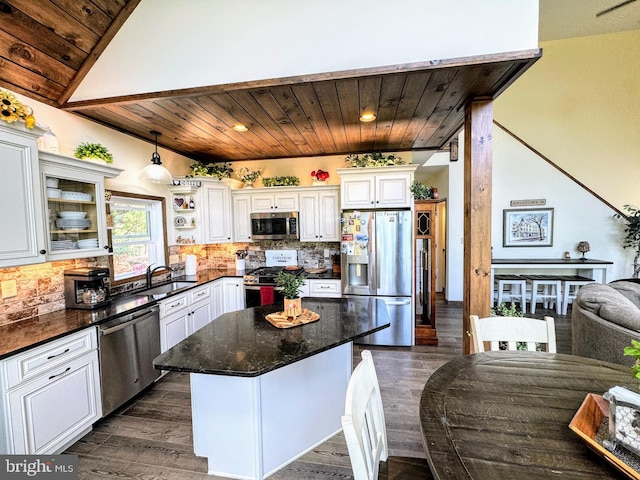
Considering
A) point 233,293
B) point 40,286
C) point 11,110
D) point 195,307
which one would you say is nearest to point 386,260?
point 233,293

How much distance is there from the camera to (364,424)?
3.39 feet

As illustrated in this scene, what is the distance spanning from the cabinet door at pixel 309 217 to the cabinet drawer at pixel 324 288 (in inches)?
25.9

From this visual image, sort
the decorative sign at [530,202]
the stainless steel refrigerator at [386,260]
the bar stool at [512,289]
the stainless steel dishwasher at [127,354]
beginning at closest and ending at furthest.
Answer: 1. the stainless steel dishwasher at [127,354]
2. the stainless steel refrigerator at [386,260]
3. the bar stool at [512,289]
4. the decorative sign at [530,202]

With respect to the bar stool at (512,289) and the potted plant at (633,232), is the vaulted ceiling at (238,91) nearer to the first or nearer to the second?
the bar stool at (512,289)

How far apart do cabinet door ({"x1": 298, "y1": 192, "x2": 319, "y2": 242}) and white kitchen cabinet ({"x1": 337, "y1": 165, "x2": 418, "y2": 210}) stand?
0.51 metres

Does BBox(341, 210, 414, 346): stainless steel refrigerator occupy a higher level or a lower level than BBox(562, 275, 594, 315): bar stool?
higher

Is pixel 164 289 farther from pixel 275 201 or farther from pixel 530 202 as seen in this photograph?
pixel 530 202

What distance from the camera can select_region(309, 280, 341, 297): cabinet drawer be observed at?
385cm

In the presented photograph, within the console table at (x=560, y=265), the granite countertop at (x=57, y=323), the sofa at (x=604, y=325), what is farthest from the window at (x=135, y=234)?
the console table at (x=560, y=265)

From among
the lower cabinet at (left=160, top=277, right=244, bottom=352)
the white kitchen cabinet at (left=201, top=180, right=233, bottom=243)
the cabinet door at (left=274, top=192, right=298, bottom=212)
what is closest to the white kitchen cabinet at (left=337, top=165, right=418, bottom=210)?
the cabinet door at (left=274, top=192, right=298, bottom=212)

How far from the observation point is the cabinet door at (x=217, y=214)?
4.03 meters

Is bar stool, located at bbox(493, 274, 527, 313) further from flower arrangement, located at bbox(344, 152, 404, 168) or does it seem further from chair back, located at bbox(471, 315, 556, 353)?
chair back, located at bbox(471, 315, 556, 353)

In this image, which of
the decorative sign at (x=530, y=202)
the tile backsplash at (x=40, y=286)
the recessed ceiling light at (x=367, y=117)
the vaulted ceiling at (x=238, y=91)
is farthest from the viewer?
the decorative sign at (x=530, y=202)

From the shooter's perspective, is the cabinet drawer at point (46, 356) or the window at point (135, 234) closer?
the cabinet drawer at point (46, 356)
